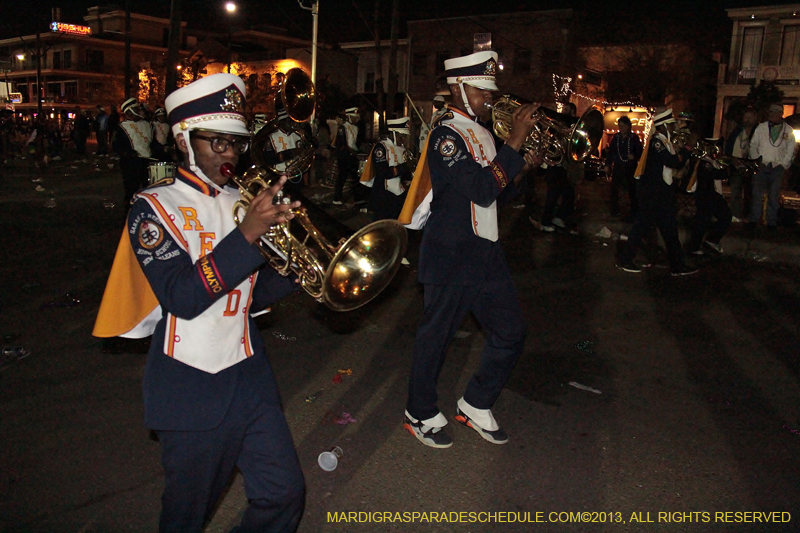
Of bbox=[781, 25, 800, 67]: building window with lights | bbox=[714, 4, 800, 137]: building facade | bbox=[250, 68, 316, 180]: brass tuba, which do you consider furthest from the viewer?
bbox=[781, 25, 800, 67]: building window with lights

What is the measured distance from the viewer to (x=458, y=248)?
3.75 meters

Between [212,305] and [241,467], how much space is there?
604 mm

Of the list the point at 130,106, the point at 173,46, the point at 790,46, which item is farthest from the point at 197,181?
the point at 790,46

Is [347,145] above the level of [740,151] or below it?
below

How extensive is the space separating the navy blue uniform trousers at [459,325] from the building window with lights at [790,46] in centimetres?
3489

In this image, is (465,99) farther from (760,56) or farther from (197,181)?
(760,56)

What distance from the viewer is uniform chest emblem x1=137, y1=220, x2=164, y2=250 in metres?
2.09

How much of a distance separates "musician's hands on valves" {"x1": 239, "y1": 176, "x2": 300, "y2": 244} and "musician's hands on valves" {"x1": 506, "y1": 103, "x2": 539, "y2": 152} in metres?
1.81

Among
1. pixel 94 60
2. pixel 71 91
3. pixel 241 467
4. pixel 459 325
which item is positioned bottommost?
pixel 241 467

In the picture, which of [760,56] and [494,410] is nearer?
[494,410]

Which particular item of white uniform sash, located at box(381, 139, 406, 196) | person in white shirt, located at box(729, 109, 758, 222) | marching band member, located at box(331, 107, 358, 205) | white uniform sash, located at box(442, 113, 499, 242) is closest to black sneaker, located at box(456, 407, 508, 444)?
white uniform sash, located at box(442, 113, 499, 242)

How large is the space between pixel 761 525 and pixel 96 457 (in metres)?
3.59

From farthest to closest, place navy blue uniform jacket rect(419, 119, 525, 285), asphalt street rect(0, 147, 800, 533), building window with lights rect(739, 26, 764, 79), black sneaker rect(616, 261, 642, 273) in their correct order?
building window with lights rect(739, 26, 764, 79), black sneaker rect(616, 261, 642, 273), navy blue uniform jacket rect(419, 119, 525, 285), asphalt street rect(0, 147, 800, 533)

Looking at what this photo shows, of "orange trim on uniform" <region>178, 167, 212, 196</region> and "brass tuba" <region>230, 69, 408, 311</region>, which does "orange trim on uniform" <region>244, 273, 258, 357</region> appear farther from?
"orange trim on uniform" <region>178, 167, 212, 196</region>
